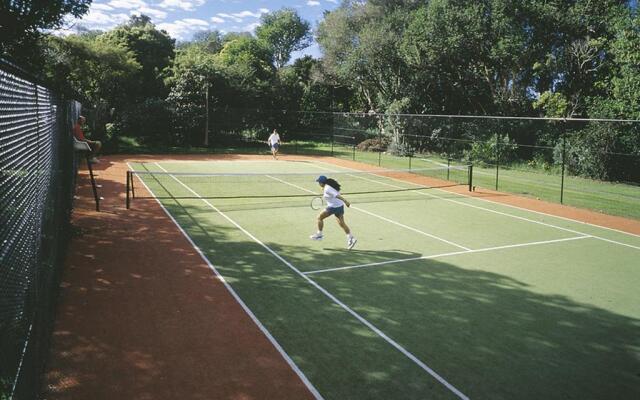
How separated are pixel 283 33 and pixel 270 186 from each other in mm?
74236

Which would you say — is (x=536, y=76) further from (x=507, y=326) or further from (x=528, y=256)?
(x=507, y=326)

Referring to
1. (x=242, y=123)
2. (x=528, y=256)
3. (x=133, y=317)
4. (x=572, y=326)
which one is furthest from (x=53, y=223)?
(x=242, y=123)

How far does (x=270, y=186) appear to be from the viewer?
2031 cm

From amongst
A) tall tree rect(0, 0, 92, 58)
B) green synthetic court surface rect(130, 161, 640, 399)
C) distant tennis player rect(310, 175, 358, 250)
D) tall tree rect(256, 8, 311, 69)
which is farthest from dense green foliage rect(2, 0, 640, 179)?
tall tree rect(256, 8, 311, 69)

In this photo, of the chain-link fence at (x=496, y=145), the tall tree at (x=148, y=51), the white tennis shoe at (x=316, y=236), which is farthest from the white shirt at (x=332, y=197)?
the tall tree at (x=148, y=51)

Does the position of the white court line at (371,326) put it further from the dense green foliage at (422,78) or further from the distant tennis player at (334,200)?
the dense green foliage at (422,78)

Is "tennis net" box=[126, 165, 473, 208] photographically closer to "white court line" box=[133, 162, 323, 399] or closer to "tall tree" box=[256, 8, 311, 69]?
"white court line" box=[133, 162, 323, 399]

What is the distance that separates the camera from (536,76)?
33.2 m

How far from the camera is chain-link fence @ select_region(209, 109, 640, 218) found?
69.6ft

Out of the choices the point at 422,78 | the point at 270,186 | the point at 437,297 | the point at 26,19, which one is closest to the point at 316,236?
the point at 437,297

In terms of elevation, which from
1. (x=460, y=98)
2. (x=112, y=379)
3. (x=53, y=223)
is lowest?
(x=112, y=379)

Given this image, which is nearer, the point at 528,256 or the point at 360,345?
the point at 360,345

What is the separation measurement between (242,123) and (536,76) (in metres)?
22.6

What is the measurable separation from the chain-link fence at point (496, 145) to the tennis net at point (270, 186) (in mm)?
3019
